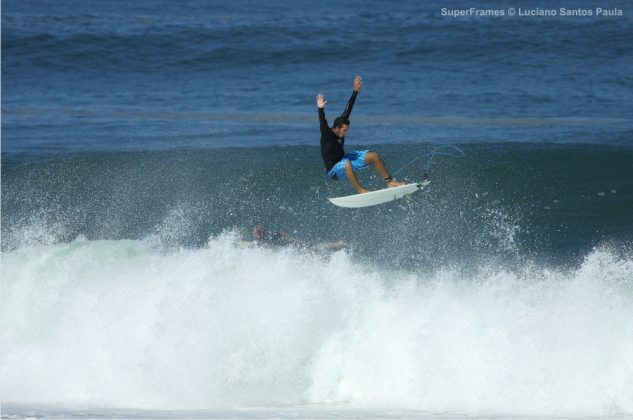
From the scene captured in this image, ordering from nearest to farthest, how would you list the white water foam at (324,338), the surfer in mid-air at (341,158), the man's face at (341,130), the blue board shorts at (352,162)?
the white water foam at (324,338) < the man's face at (341,130) < the surfer in mid-air at (341,158) < the blue board shorts at (352,162)

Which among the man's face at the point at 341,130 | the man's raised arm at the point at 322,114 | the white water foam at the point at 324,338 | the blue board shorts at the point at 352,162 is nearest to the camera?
the white water foam at the point at 324,338

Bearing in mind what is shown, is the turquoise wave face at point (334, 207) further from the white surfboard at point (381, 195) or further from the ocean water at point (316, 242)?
the white surfboard at point (381, 195)

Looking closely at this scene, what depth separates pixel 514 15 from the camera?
36531 millimetres

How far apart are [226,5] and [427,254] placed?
29802mm

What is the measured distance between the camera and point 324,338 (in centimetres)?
1095

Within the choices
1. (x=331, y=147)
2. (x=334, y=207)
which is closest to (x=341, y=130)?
(x=331, y=147)

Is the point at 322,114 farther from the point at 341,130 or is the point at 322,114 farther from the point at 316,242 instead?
the point at 316,242

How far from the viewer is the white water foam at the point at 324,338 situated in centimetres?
993

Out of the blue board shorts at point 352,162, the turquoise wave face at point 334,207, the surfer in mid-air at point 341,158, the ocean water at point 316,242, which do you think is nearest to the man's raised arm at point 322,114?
the surfer in mid-air at point 341,158

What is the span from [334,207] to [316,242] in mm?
2522

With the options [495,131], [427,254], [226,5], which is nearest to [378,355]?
[427,254]

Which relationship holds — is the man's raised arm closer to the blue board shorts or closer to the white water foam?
the blue board shorts

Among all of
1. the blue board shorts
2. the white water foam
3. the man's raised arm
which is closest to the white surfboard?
the blue board shorts

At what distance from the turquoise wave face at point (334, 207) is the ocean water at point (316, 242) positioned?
7cm
